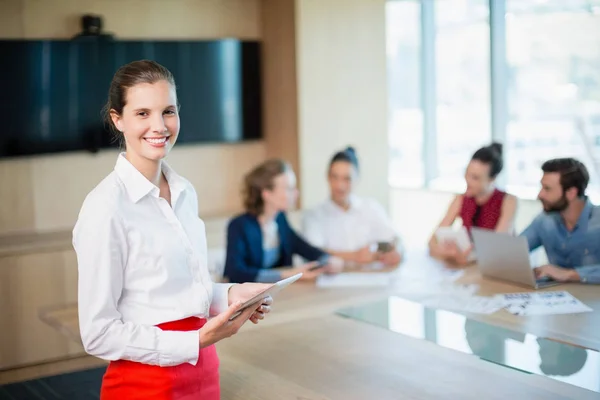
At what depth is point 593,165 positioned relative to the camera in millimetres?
6191

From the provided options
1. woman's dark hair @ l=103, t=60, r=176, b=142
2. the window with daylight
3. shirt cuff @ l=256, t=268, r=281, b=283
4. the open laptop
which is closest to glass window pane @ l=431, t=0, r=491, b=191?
the window with daylight

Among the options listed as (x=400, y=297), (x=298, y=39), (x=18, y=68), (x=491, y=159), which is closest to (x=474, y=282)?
(x=400, y=297)

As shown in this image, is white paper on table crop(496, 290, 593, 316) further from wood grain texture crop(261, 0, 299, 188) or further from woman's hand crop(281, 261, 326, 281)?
wood grain texture crop(261, 0, 299, 188)

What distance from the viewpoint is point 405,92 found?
781 centimetres

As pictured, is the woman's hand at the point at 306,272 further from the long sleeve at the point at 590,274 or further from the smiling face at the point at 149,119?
the smiling face at the point at 149,119

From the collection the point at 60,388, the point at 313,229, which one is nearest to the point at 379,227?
the point at 313,229

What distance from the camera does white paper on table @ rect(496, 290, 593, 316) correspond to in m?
3.07

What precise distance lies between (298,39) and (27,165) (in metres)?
2.04

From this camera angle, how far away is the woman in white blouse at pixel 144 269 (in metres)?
1.86

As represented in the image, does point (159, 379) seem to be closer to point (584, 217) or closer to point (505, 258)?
point (505, 258)

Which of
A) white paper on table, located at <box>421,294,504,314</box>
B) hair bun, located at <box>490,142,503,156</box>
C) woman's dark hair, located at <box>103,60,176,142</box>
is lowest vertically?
white paper on table, located at <box>421,294,504,314</box>

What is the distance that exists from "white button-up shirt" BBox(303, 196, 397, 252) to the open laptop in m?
1.29

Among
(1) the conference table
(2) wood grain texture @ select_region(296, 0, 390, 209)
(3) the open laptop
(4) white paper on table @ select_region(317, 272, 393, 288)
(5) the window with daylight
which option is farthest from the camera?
(5) the window with daylight

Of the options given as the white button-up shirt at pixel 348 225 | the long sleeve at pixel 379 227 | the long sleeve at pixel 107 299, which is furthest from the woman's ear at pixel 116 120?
the long sleeve at pixel 379 227
